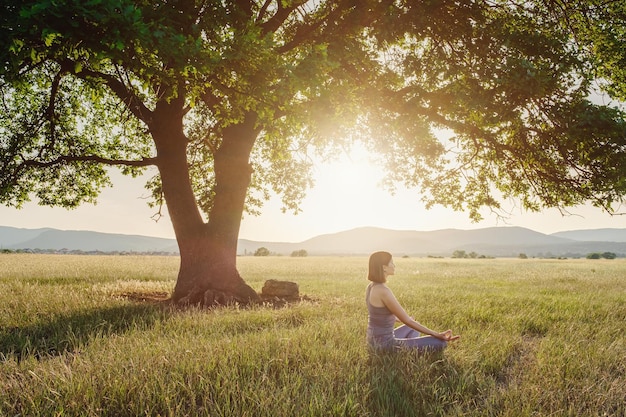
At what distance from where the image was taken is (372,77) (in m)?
10.4

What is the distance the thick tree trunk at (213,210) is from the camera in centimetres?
1252

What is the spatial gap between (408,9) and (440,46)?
1549mm

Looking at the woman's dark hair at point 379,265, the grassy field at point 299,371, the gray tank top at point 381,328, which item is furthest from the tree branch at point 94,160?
the gray tank top at point 381,328

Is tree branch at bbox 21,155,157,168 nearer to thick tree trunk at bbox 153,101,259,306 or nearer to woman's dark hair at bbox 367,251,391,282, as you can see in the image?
thick tree trunk at bbox 153,101,259,306

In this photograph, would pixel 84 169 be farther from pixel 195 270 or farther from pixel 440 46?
pixel 440 46

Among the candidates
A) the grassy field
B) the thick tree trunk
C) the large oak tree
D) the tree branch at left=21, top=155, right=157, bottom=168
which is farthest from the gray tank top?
the tree branch at left=21, top=155, right=157, bottom=168

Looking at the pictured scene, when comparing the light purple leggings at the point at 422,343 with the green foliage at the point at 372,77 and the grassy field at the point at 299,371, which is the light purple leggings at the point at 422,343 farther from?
the green foliage at the point at 372,77

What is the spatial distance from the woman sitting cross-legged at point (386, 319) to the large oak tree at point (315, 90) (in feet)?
10.8

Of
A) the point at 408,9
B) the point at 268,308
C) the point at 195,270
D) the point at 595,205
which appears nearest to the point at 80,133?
the point at 195,270

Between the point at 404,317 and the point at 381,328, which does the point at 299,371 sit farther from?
the point at 404,317

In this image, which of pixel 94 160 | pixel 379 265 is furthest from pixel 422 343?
pixel 94 160

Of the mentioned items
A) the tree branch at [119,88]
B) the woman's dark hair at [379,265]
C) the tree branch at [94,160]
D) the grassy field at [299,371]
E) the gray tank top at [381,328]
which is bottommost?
the grassy field at [299,371]

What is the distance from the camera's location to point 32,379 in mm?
4641

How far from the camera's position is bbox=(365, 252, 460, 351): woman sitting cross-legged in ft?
20.0
